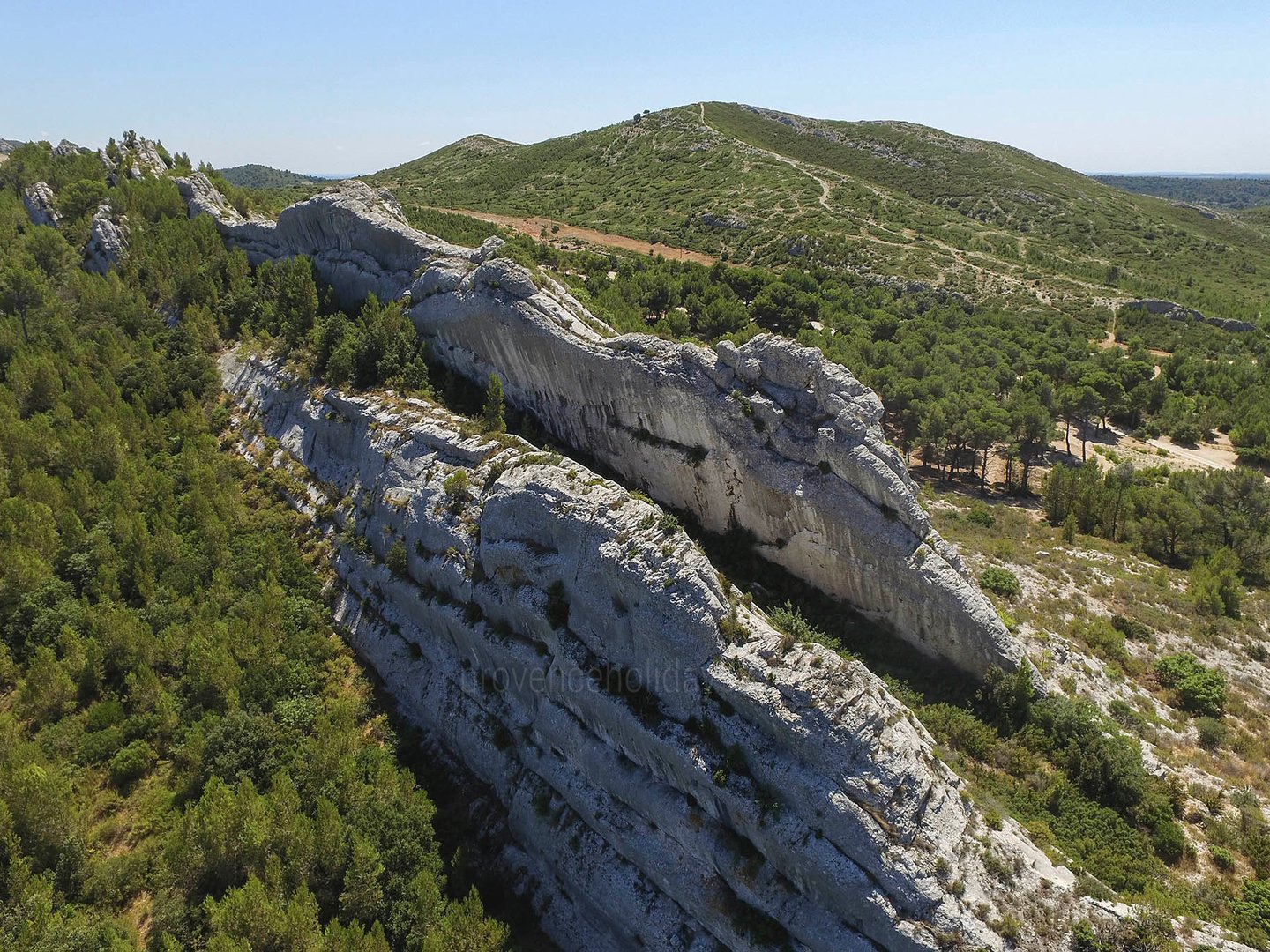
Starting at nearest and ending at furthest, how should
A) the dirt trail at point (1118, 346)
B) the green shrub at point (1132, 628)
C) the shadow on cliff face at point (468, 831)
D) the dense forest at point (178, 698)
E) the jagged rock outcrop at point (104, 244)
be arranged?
the dense forest at point (178, 698) < the shadow on cliff face at point (468, 831) < the green shrub at point (1132, 628) < the jagged rock outcrop at point (104, 244) < the dirt trail at point (1118, 346)

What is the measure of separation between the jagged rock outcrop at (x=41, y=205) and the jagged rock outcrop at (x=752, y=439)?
60126 millimetres

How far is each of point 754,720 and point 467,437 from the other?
58.9 feet

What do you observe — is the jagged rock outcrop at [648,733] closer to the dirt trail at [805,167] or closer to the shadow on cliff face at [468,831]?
the shadow on cliff face at [468,831]

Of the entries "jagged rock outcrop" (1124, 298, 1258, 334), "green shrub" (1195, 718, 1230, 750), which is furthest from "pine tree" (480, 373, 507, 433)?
"jagged rock outcrop" (1124, 298, 1258, 334)

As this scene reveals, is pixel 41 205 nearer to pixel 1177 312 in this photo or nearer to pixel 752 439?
pixel 752 439

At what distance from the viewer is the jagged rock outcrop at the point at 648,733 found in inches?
662

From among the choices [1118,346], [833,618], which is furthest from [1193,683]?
[1118,346]

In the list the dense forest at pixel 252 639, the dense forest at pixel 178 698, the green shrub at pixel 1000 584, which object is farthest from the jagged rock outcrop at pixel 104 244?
the green shrub at pixel 1000 584

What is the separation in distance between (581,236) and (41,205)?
62.4 metres

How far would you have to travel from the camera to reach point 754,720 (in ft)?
62.0

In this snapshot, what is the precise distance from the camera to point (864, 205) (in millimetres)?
A: 119125

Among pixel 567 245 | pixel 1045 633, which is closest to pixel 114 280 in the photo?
pixel 567 245

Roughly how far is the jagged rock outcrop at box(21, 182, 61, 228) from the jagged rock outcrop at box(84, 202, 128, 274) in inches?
300

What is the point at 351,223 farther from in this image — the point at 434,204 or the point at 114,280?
the point at 434,204
